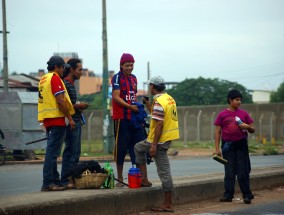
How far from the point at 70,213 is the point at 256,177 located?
585 centimetres

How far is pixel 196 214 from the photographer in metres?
10.3

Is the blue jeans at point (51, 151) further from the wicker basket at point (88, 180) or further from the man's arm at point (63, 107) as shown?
the wicker basket at point (88, 180)

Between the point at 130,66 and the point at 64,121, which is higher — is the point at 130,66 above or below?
above

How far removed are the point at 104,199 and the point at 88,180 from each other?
0.79 meters

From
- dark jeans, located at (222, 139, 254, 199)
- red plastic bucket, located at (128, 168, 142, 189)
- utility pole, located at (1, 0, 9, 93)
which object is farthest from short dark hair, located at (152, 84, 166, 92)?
utility pole, located at (1, 0, 9, 93)

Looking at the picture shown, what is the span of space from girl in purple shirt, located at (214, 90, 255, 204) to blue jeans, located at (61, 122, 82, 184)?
7.96 feet

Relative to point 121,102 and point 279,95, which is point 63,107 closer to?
point 121,102

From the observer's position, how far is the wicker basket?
34.8 ft

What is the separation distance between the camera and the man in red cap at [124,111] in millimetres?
11312

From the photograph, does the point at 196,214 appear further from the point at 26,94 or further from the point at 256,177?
the point at 26,94

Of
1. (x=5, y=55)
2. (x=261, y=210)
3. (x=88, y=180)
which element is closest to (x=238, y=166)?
(x=261, y=210)

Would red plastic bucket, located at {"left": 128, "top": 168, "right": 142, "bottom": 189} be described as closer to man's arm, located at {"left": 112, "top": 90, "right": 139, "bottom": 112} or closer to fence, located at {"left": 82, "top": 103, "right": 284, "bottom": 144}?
man's arm, located at {"left": 112, "top": 90, "right": 139, "bottom": 112}

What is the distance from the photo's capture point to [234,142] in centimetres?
1203

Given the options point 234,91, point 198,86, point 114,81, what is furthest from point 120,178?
point 198,86
